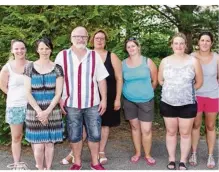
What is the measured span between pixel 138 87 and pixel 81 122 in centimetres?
81

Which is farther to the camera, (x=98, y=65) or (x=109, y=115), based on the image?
(x=109, y=115)

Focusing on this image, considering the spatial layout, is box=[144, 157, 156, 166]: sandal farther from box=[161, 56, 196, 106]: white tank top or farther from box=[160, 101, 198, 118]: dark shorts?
box=[161, 56, 196, 106]: white tank top

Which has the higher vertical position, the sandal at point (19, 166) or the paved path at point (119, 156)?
the sandal at point (19, 166)

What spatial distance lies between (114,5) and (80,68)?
1.83m

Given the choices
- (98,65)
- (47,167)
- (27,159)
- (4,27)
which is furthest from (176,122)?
(4,27)

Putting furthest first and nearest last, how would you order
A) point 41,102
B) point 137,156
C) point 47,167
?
point 137,156 → point 47,167 → point 41,102

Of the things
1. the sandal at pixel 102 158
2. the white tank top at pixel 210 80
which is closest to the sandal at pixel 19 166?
the sandal at pixel 102 158

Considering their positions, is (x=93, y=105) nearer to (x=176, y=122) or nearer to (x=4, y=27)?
(x=176, y=122)

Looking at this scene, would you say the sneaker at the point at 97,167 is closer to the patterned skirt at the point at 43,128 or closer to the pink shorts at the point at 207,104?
the patterned skirt at the point at 43,128

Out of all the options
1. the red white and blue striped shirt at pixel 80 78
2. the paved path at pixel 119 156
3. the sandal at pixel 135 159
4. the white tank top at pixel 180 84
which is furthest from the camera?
the sandal at pixel 135 159

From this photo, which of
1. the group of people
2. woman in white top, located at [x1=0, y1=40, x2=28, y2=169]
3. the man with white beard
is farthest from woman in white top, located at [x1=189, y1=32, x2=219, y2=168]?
woman in white top, located at [x1=0, y1=40, x2=28, y2=169]

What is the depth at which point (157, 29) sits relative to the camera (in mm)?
7152

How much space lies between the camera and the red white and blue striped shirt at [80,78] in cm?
427

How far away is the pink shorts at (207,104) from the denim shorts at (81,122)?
1.22 meters
